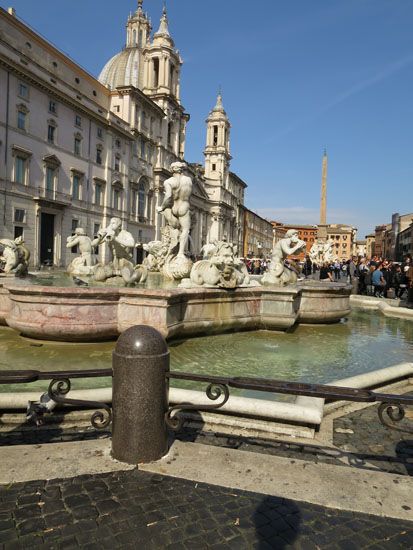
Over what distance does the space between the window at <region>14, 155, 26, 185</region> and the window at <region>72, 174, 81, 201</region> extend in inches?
235

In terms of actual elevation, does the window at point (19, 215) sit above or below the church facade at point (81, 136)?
below

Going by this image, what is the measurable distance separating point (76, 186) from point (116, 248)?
30.5 meters

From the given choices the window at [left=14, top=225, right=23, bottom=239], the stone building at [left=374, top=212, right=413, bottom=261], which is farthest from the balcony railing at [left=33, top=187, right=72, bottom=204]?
the stone building at [left=374, top=212, right=413, bottom=261]

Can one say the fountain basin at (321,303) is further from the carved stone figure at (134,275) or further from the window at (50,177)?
the window at (50,177)

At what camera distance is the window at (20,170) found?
28.5m

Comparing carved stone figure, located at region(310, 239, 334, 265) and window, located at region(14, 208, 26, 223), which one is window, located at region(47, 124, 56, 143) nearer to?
window, located at region(14, 208, 26, 223)

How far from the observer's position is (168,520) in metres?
2.14

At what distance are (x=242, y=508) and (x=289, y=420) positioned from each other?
3.90 ft

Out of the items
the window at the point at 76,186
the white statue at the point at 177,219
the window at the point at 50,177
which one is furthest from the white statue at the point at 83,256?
the window at the point at 76,186

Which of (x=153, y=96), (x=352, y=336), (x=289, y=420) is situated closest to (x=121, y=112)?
(x=153, y=96)

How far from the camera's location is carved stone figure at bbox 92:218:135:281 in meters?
7.32

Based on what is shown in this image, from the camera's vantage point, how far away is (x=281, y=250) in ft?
26.8

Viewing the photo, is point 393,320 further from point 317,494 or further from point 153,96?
point 153,96

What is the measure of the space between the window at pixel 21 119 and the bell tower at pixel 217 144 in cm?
5199
